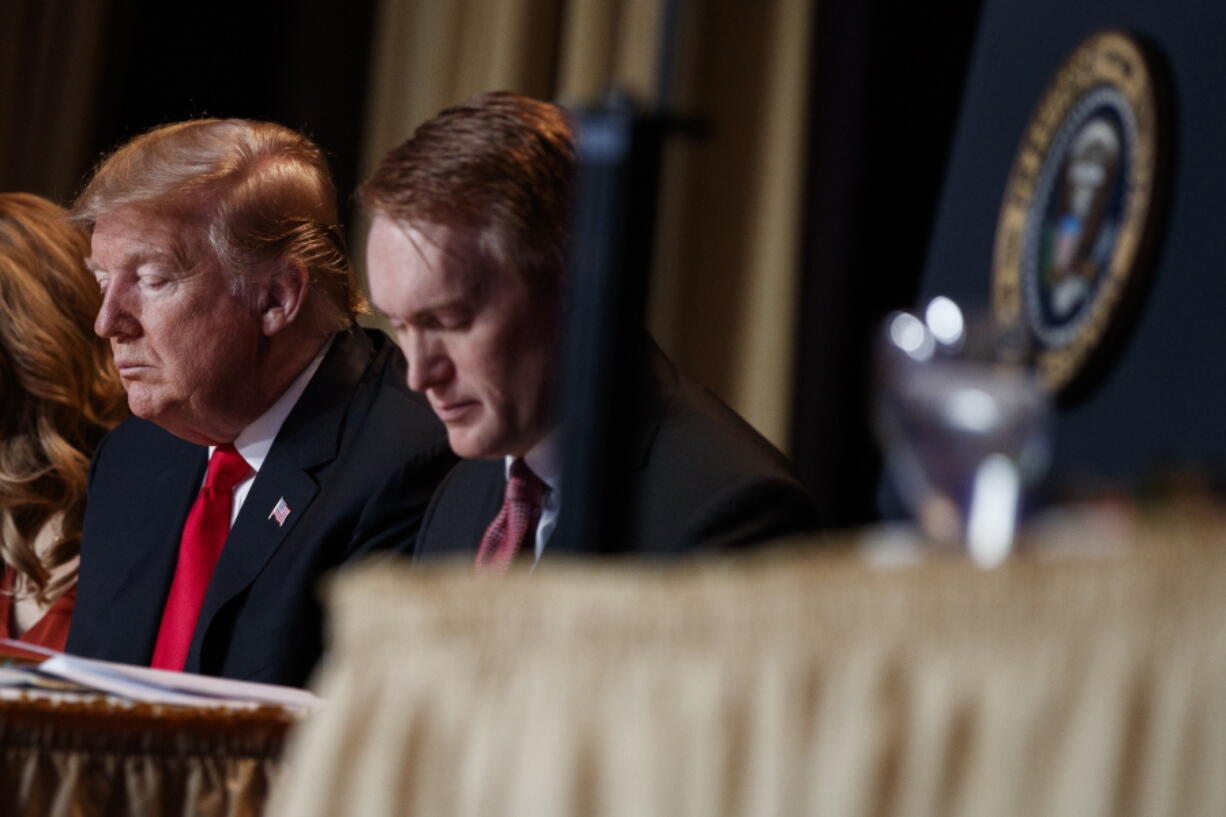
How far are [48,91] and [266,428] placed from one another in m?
1.85

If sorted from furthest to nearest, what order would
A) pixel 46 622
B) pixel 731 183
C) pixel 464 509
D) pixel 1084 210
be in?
1. pixel 731 183
2. pixel 1084 210
3. pixel 46 622
4. pixel 464 509

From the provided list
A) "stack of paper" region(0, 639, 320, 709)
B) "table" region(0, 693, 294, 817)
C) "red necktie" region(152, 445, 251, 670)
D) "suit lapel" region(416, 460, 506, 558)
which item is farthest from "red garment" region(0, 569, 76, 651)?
"table" region(0, 693, 294, 817)

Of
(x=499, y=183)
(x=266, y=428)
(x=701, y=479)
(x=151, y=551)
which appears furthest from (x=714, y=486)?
(x=151, y=551)

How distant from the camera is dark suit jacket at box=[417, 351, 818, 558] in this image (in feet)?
5.25

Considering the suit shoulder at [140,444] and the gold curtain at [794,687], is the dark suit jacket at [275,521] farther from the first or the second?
the gold curtain at [794,687]

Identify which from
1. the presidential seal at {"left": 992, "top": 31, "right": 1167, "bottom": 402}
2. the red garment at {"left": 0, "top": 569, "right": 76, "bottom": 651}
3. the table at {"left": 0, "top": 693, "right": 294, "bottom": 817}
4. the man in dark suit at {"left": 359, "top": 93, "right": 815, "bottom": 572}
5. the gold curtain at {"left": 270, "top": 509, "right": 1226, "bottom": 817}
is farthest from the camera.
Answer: the presidential seal at {"left": 992, "top": 31, "right": 1167, "bottom": 402}

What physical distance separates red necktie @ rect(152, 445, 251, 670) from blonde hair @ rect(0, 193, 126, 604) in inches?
14.9

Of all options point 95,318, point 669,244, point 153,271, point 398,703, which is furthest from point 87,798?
point 669,244

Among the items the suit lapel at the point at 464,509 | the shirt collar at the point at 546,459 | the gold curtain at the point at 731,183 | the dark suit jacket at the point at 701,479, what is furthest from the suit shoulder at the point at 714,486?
the gold curtain at the point at 731,183

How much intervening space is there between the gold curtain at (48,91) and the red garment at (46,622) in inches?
58.2

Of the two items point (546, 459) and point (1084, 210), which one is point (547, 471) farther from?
point (1084, 210)

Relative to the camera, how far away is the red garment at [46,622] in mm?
2594

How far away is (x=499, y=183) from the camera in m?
1.77

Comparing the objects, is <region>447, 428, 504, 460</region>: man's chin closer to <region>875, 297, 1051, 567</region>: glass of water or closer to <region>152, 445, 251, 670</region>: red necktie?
<region>152, 445, 251, 670</region>: red necktie
